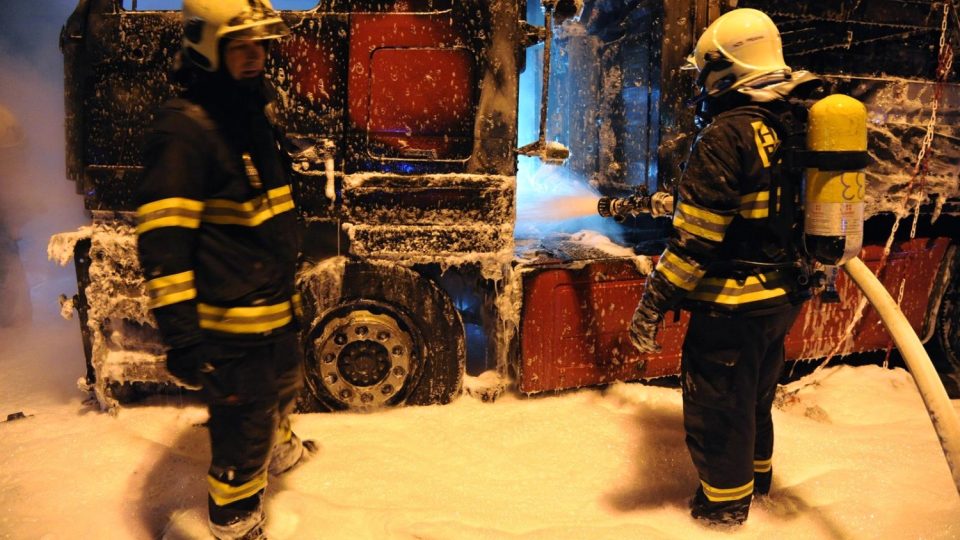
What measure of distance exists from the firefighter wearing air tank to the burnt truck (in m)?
0.99

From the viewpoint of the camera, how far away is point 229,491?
2.35 meters

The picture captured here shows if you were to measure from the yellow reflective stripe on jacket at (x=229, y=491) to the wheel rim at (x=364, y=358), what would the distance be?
103cm

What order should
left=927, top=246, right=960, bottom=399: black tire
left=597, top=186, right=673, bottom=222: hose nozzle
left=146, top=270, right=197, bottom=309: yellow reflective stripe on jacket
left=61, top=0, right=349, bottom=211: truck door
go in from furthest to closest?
left=927, top=246, right=960, bottom=399: black tire
left=597, top=186, right=673, bottom=222: hose nozzle
left=61, top=0, right=349, bottom=211: truck door
left=146, top=270, right=197, bottom=309: yellow reflective stripe on jacket

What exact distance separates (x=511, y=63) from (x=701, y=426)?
1.96 m

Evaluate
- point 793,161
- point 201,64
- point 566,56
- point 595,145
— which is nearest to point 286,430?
point 201,64

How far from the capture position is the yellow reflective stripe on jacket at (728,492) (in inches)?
99.3

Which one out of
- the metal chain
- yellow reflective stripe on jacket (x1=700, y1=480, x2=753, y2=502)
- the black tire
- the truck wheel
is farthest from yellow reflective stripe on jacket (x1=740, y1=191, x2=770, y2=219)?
the black tire

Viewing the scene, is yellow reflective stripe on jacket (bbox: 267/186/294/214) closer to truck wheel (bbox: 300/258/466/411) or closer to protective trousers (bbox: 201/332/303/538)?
protective trousers (bbox: 201/332/303/538)

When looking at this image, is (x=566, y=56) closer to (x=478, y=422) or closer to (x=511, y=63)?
(x=511, y=63)

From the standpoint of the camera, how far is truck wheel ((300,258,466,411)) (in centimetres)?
336

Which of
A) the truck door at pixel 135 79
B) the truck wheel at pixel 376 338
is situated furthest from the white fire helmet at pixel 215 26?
the truck wheel at pixel 376 338

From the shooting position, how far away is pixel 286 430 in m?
2.89

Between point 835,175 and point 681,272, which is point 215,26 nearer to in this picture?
point 681,272

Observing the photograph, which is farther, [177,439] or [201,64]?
[177,439]
